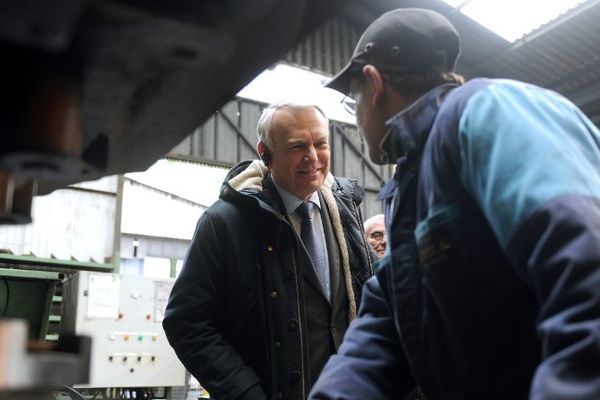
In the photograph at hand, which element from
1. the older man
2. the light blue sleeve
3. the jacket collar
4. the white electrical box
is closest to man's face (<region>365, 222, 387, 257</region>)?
the older man

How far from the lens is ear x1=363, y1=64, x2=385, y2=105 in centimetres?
123

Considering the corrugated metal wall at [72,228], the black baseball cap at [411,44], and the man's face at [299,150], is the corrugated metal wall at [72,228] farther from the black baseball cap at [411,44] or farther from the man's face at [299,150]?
the black baseball cap at [411,44]

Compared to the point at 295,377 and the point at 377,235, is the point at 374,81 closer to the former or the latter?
the point at 295,377

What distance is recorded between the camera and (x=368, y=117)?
1.27 meters

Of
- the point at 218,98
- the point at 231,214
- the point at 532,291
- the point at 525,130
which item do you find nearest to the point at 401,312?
the point at 532,291

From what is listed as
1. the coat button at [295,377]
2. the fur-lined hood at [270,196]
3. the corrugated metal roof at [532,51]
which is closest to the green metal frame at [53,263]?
the corrugated metal roof at [532,51]

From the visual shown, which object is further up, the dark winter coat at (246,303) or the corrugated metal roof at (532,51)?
the corrugated metal roof at (532,51)

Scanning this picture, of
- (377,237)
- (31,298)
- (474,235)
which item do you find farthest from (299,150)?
(31,298)

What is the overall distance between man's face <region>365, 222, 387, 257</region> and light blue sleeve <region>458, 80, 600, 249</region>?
2217mm

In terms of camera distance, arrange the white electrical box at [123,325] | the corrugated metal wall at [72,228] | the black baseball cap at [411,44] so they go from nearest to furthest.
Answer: the black baseball cap at [411,44] → the white electrical box at [123,325] → the corrugated metal wall at [72,228]

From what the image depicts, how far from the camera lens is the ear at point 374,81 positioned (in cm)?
123

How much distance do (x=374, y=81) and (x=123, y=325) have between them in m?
3.27

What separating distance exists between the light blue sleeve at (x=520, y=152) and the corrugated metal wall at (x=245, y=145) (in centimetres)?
493

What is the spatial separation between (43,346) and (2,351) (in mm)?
180
